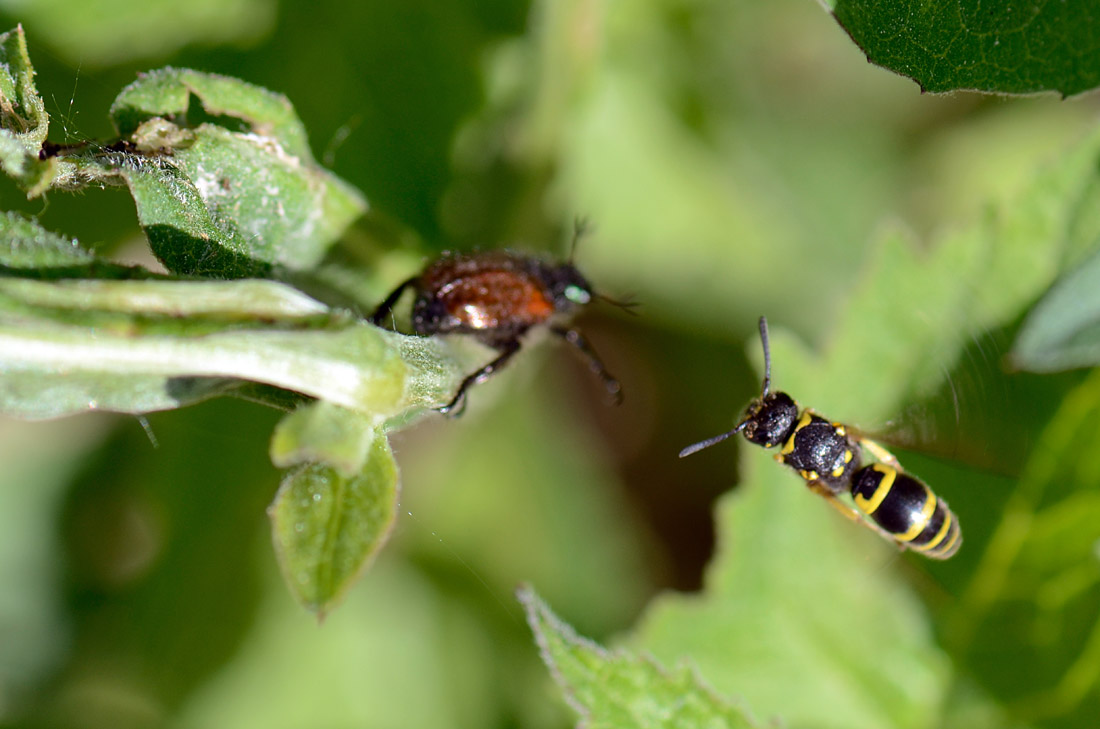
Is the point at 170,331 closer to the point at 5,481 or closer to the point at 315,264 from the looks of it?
the point at 315,264

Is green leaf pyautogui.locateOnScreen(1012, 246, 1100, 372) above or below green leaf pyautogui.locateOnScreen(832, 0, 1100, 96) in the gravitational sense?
below

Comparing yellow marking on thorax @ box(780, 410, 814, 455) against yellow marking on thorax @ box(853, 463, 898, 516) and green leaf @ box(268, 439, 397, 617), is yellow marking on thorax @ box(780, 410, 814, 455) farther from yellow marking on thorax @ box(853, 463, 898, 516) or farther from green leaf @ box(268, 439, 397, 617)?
green leaf @ box(268, 439, 397, 617)

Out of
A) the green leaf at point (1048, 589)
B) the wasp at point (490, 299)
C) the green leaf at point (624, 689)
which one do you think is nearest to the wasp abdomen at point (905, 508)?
the green leaf at point (1048, 589)

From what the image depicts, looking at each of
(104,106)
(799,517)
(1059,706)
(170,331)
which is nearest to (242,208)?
(170,331)

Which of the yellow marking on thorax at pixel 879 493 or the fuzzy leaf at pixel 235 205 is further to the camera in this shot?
the yellow marking on thorax at pixel 879 493

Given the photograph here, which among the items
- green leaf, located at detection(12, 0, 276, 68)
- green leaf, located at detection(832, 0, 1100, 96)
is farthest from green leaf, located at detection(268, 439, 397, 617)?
green leaf, located at detection(12, 0, 276, 68)

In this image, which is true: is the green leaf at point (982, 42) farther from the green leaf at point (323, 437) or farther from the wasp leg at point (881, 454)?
the green leaf at point (323, 437)
